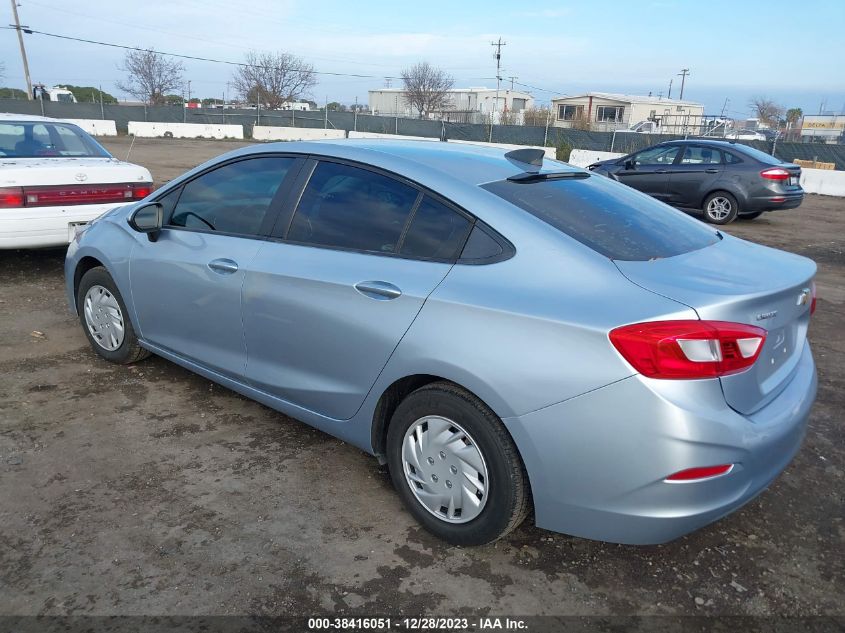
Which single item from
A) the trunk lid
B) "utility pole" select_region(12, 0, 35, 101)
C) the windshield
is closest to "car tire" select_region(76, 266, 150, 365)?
the windshield

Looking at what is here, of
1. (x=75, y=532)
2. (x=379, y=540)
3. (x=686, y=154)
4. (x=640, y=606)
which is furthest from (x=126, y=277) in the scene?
(x=686, y=154)

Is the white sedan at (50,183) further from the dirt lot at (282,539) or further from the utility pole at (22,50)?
the utility pole at (22,50)

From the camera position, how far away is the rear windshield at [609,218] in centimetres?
263

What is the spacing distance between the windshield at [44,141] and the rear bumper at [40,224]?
96cm

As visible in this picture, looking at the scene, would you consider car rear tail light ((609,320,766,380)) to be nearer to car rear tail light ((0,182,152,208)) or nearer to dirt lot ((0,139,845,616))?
dirt lot ((0,139,845,616))

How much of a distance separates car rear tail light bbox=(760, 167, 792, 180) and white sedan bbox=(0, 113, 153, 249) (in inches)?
402

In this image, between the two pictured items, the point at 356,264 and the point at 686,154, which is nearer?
the point at 356,264

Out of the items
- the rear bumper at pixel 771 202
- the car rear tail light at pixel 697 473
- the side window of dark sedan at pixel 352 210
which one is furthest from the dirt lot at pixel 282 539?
the rear bumper at pixel 771 202

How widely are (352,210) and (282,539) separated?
1.49 metres

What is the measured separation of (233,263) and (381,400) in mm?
1145

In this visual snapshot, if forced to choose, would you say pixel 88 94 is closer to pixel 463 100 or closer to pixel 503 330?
pixel 463 100

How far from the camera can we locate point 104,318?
14.7ft

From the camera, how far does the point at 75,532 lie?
2.79 meters

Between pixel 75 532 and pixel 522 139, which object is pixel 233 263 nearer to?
pixel 75 532
